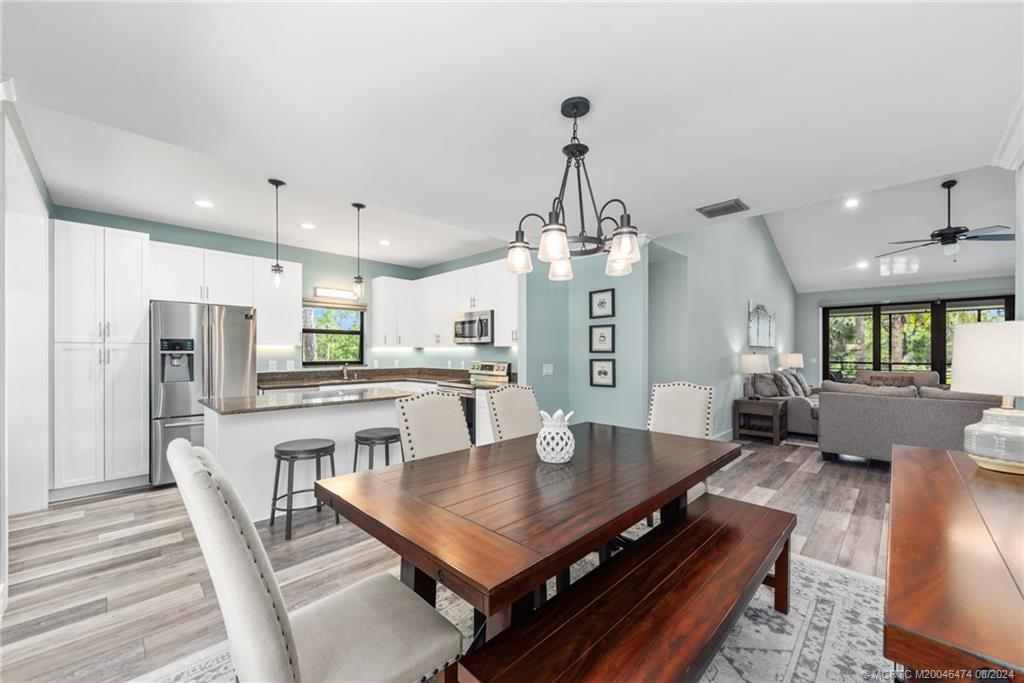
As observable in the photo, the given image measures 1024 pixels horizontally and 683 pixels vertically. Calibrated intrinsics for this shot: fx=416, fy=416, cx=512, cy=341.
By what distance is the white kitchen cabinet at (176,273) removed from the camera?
4180 millimetres

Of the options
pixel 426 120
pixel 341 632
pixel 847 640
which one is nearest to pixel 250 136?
pixel 426 120

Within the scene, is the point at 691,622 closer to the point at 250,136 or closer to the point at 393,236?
the point at 250,136

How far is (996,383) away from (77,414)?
6.07m

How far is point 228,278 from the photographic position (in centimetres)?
459

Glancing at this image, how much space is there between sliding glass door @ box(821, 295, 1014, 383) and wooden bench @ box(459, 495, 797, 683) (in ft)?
29.4

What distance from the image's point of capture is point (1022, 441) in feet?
5.41

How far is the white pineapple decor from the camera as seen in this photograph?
6.40 feet

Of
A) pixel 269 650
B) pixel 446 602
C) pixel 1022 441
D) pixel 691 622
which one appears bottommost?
pixel 446 602

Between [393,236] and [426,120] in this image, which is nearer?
[426,120]

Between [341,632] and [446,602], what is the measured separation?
111cm

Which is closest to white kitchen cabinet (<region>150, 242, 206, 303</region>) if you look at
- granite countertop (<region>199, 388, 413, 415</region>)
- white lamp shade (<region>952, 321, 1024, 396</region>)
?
granite countertop (<region>199, 388, 413, 415</region>)

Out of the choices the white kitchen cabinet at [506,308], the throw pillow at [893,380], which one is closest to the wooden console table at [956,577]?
the white kitchen cabinet at [506,308]

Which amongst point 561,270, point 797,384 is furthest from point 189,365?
point 797,384

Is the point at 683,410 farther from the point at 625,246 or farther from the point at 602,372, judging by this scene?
the point at 602,372
